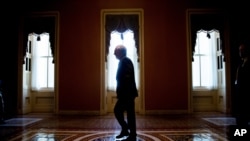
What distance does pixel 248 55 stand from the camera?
9.73 feet

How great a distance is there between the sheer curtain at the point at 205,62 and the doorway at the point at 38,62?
3.90m

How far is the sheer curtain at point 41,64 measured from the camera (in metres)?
7.68

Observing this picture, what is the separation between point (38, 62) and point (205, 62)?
4.78 metres

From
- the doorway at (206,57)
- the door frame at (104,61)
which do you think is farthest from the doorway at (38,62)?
the doorway at (206,57)

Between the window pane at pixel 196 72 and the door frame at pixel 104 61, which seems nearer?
the door frame at pixel 104 61

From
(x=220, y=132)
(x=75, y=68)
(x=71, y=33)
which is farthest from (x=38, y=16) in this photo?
(x=220, y=132)

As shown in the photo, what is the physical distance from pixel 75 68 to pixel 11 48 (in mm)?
1731

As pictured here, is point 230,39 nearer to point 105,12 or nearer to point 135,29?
point 135,29

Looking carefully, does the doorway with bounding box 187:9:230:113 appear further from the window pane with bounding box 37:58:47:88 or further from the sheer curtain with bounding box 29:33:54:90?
the window pane with bounding box 37:58:47:88

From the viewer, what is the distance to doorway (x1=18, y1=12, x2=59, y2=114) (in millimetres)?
7188

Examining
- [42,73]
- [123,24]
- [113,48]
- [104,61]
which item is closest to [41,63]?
[42,73]

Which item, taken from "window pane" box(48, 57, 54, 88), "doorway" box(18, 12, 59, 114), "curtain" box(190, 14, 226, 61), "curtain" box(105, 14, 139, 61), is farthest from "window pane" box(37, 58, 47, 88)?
"curtain" box(190, 14, 226, 61)

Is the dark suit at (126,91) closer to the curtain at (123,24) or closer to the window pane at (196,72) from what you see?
the curtain at (123,24)

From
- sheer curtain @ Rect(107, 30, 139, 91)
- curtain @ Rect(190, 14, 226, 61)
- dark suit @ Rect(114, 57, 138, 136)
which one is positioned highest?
curtain @ Rect(190, 14, 226, 61)
